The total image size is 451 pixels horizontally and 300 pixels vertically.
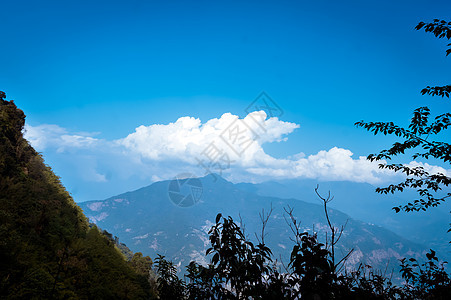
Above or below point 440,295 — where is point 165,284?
below

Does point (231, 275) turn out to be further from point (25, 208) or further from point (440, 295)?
point (25, 208)

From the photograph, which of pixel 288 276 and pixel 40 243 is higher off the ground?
pixel 288 276

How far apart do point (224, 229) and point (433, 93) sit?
245 inches

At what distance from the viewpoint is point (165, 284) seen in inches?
279

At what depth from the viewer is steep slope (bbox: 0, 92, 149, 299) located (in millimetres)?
9117

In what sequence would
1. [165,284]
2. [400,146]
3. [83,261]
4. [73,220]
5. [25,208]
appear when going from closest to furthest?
[400,146], [165,284], [83,261], [25,208], [73,220]

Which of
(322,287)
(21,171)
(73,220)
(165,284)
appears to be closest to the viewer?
(322,287)

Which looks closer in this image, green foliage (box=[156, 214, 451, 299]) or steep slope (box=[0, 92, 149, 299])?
green foliage (box=[156, 214, 451, 299])

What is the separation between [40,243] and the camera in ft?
40.5

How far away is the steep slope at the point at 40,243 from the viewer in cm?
912

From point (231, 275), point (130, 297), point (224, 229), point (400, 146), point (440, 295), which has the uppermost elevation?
point (400, 146)

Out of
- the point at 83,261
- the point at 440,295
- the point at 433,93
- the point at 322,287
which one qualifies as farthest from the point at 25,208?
the point at 433,93

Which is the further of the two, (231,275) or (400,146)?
(400,146)

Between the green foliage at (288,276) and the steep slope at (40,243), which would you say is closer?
the green foliage at (288,276)
